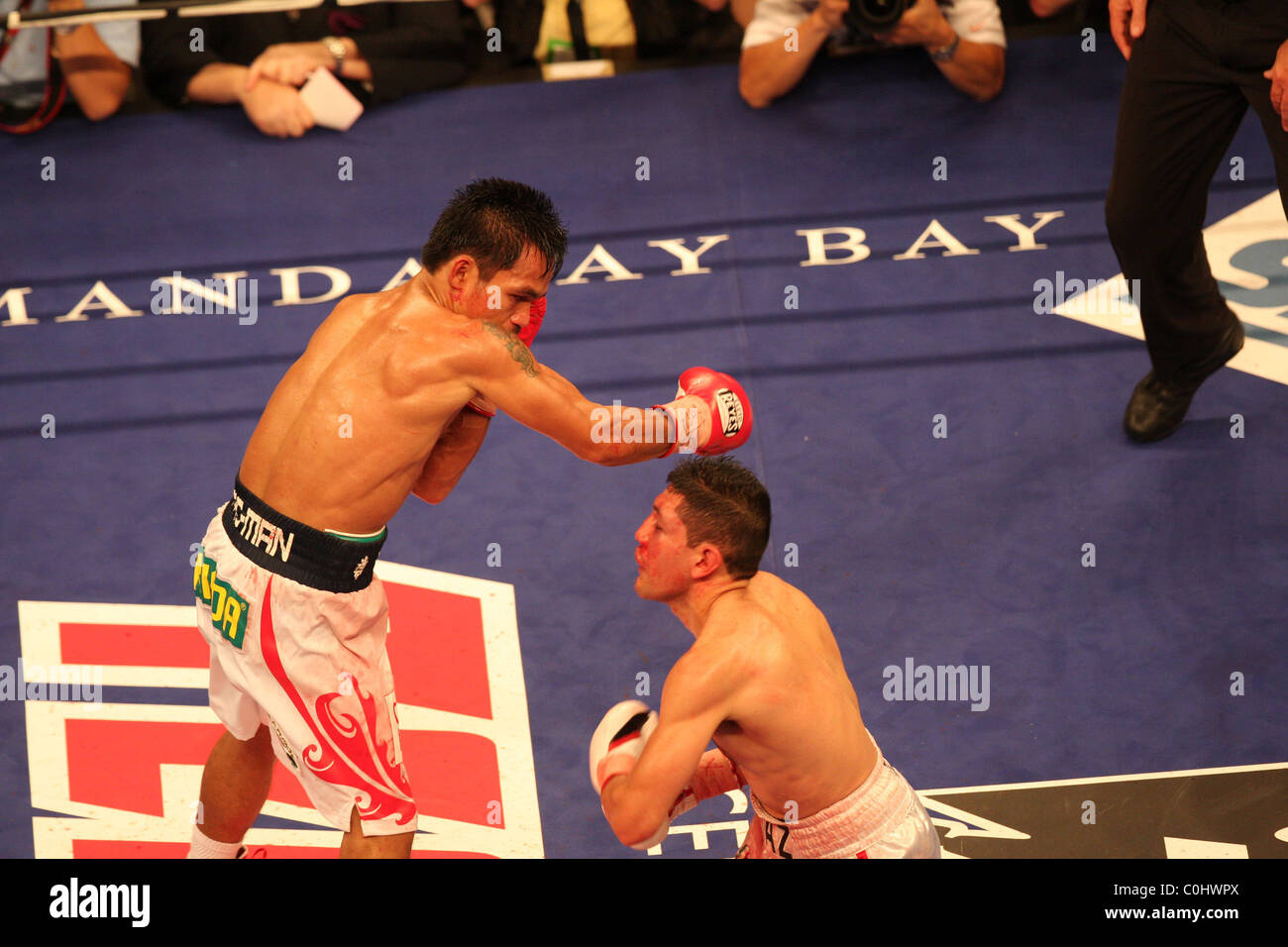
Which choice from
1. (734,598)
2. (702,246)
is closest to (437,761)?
(734,598)

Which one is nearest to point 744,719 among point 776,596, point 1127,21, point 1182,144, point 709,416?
point 776,596

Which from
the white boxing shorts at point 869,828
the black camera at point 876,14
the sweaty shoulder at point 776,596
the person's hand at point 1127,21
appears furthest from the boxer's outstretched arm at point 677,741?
the black camera at point 876,14

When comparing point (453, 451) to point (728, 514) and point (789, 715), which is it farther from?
point (789, 715)

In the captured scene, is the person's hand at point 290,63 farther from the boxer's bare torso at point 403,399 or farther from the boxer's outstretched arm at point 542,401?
the boxer's outstretched arm at point 542,401

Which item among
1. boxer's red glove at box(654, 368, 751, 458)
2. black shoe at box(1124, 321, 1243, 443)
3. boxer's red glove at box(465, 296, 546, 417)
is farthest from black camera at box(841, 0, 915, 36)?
boxer's red glove at box(465, 296, 546, 417)

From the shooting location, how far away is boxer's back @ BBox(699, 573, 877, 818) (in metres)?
2.67

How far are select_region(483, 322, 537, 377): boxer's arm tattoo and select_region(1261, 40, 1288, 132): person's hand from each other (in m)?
1.95

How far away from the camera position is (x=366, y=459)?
2.90m

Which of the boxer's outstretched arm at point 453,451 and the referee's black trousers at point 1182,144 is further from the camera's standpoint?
the referee's black trousers at point 1182,144

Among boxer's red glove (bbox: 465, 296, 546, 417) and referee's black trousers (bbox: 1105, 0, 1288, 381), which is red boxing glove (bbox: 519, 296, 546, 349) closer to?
boxer's red glove (bbox: 465, 296, 546, 417)

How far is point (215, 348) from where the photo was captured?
4.82 m

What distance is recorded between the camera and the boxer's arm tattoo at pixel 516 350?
2.88 meters

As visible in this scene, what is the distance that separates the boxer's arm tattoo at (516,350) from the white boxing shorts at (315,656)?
1.68 ft

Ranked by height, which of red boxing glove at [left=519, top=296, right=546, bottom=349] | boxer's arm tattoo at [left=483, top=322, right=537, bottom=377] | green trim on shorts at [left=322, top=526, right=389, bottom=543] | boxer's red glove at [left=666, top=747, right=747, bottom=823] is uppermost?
red boxing glove at [left=519, top=296, right=546, bottom=349]
